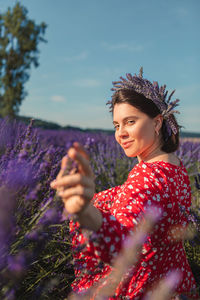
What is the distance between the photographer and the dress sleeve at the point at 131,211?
85 cm

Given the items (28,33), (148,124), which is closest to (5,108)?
→ (28,33)

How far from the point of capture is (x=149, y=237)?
1.24 metres

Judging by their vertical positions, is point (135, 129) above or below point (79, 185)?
above

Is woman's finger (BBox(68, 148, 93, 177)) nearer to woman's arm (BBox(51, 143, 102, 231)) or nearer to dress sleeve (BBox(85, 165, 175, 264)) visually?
woman's arm (BBox(51, 143, 102, 231))

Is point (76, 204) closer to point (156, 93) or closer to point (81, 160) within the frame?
point (81, 160)

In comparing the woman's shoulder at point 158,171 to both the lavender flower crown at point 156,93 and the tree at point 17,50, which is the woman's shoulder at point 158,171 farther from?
the tree at point 17,50

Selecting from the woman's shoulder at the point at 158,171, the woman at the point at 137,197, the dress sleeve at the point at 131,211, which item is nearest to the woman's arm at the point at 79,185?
the woman at the point at 137,197

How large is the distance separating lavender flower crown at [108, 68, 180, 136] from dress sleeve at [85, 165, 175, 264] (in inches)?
17.6

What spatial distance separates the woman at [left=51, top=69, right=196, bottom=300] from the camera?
2.56 feet

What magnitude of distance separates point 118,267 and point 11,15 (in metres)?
22.5

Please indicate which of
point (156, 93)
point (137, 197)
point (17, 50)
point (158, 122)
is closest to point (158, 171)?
point (137, 197)

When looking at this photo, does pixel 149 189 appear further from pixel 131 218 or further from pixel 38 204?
pixel 38 204

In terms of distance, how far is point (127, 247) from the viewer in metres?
0.89

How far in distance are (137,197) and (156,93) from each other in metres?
0.78
